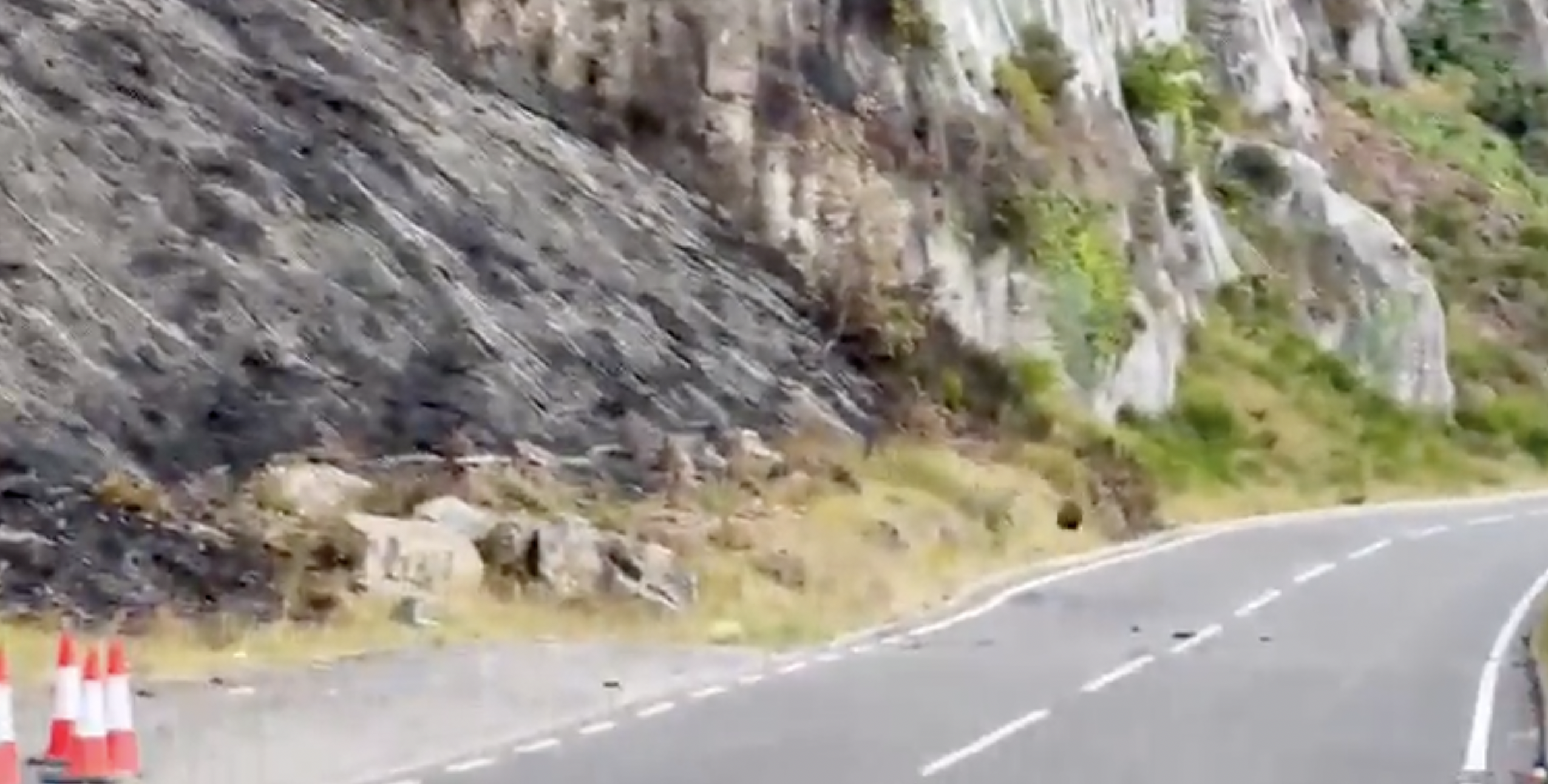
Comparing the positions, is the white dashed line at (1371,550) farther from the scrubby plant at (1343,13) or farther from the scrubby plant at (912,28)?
the scrubby plant at (1343,13)

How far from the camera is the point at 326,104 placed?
102ft

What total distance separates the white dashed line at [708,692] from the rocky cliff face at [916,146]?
16182mm

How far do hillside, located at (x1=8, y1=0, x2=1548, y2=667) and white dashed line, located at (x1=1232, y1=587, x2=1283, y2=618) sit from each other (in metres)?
3.17

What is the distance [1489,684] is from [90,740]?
39.5 feet

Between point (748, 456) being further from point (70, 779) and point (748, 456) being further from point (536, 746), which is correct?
point (70, 779)

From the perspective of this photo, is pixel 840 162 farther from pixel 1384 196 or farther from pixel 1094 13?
pixel 1384 196

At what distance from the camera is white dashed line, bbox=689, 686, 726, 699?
19297 mm

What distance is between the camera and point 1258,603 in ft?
91.9

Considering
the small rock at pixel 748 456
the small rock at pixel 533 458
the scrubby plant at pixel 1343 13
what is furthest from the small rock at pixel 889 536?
the scrubby plant at pixel 1343 13

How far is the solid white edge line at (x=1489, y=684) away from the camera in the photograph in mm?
16797

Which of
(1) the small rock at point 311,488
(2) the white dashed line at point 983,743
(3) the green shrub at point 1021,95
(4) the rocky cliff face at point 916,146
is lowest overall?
(2) the white dashed line at point 983,743

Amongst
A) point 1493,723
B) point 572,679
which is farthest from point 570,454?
point 1493,723

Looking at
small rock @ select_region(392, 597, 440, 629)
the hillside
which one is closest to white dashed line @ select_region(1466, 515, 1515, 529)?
the hillside

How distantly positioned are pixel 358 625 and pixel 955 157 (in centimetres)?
2156
